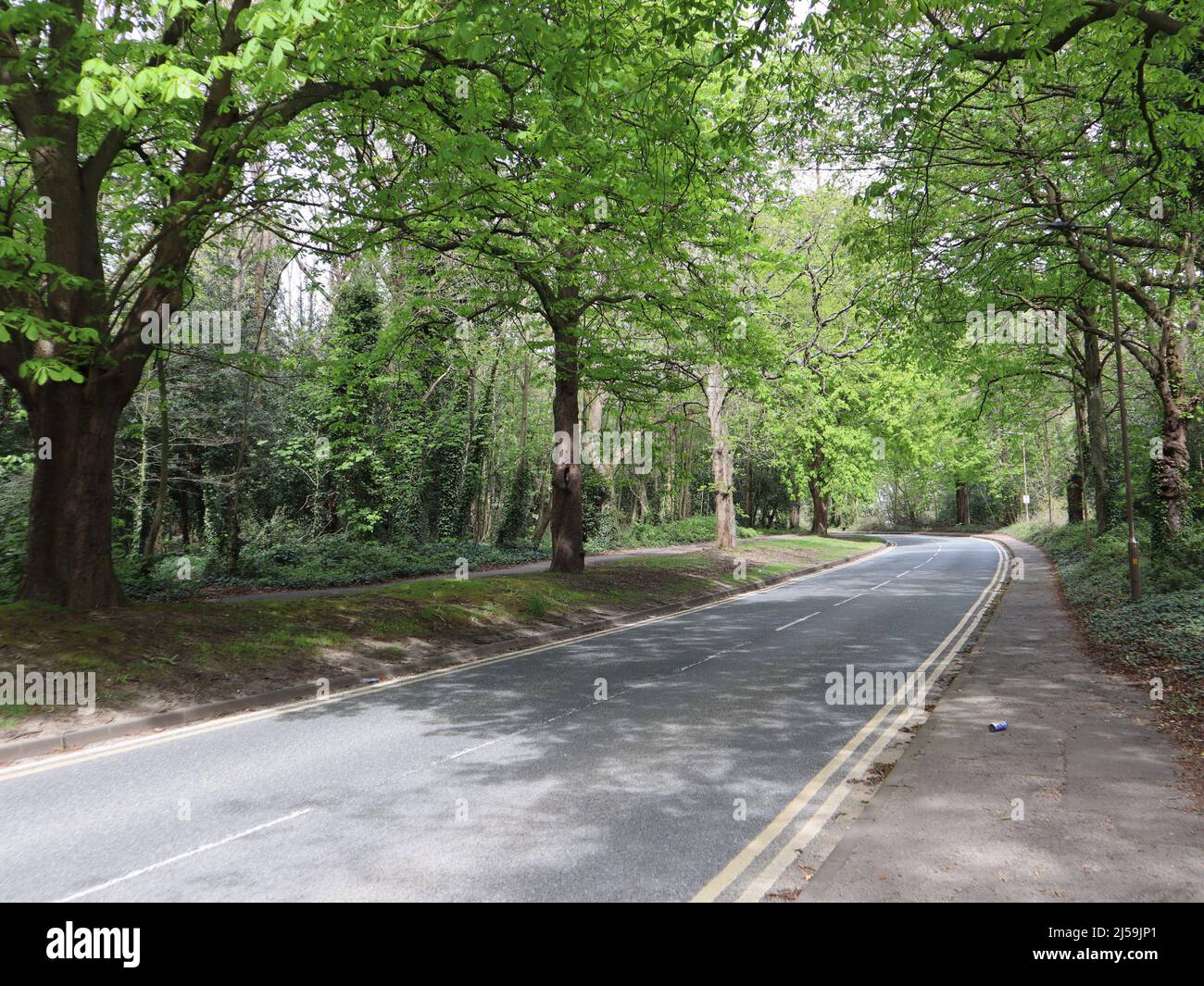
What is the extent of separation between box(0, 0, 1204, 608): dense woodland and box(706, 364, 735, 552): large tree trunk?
0.14 metres

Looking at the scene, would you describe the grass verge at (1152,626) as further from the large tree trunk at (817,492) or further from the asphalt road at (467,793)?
the large tree trunk at (817,492)

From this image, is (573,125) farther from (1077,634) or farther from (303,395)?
(303,395)

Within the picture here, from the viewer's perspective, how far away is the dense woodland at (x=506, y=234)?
8.02 meters

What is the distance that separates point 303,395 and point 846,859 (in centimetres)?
2577

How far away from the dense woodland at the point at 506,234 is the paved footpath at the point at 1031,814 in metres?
6.68

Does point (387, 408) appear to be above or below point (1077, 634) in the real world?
above

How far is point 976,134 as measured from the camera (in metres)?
13.4

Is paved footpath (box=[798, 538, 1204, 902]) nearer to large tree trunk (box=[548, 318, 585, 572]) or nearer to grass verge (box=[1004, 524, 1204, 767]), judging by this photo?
grass verge (box=[1004, 524, 1204, 767])

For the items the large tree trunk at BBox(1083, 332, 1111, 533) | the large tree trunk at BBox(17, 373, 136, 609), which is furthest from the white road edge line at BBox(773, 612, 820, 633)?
the large tree trunk at BBox(1083, 332, 1111, 533)

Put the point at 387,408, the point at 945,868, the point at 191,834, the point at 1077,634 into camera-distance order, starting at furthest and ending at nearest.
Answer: the point at 387,408 → the point at 1077,634 → the point at 191,834 → the point at 945,868

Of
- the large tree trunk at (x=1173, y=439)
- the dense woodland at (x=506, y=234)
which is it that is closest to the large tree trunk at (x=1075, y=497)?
the dense woodland at (x=506, y=234)

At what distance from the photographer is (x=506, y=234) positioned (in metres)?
13.9

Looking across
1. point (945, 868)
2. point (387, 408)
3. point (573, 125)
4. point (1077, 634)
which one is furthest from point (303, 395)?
point (945, 868)

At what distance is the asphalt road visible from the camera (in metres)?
4.32
